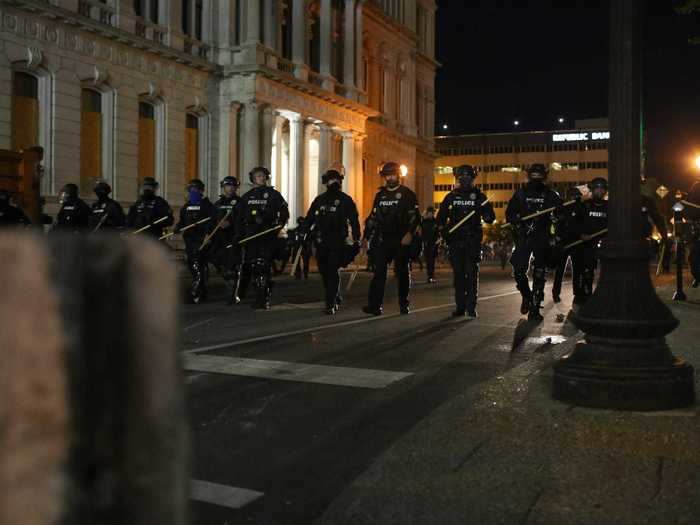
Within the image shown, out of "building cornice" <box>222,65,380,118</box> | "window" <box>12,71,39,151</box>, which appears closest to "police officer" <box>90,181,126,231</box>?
"window" <box>12,71,39,151</box>

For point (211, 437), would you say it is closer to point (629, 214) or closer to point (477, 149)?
point (629, 214)

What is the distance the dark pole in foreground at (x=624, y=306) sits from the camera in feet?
15.6

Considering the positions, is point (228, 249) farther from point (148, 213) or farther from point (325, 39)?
point (325, 39)

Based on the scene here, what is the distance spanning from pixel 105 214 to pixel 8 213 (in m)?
2.40

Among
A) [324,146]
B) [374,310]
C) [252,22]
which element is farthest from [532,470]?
[324,146]

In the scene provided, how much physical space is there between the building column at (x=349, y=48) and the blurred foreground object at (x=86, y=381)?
47211 mm

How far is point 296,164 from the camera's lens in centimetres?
4334

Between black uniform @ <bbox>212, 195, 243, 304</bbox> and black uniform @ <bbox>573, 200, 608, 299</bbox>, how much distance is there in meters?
5.28

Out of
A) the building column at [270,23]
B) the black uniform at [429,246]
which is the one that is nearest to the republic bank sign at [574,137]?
the building column at [270,23]

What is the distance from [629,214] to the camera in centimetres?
509

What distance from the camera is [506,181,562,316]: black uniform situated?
11422mm

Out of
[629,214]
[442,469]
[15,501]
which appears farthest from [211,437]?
[15,501]

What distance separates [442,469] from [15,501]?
295 centimetres

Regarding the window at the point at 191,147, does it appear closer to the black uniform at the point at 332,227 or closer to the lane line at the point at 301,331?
the black uniform at the point at 332,227
